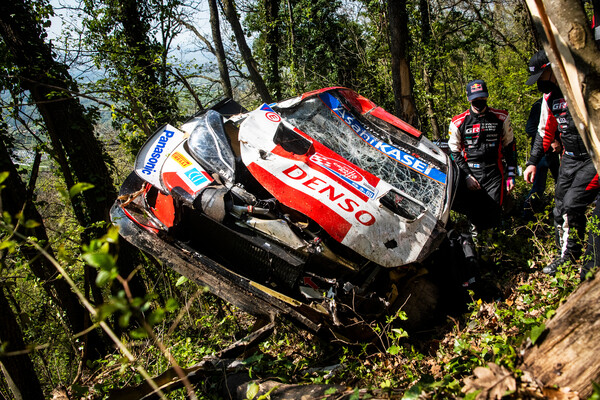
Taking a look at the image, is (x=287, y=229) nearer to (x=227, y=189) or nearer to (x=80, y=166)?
(x=227, y=189)

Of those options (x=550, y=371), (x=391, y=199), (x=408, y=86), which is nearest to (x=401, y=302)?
(x=391, y=199)

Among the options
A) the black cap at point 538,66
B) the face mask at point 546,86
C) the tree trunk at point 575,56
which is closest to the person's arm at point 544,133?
the face mask at point 546,86

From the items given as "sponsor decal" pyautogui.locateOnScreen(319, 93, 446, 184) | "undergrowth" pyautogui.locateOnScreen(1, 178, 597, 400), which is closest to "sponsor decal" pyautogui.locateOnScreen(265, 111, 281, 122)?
"sponsor decal" pyautogui.locateOnScreen(319, 93, 446, 184)

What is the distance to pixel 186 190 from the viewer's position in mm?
3861

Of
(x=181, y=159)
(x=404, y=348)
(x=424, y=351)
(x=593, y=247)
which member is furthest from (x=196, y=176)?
(x=593, y=247)

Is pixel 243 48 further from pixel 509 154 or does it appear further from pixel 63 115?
pixel 509 154

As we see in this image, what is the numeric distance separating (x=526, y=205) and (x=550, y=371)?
160 inches

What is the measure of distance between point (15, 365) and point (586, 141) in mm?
4185

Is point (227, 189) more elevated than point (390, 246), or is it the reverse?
point (227, 189)

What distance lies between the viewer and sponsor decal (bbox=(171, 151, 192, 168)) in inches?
162

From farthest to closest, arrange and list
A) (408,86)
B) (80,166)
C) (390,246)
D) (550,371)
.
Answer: (80,166) → (408,86) → (390,246) → (550,371)

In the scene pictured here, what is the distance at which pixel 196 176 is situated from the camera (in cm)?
396

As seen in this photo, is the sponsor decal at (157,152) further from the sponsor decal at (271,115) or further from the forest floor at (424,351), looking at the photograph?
the forest floor at (424,351)

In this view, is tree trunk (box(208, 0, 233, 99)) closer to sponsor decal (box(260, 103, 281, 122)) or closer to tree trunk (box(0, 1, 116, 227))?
tree trunk (box(0, 1, 116, 227))
